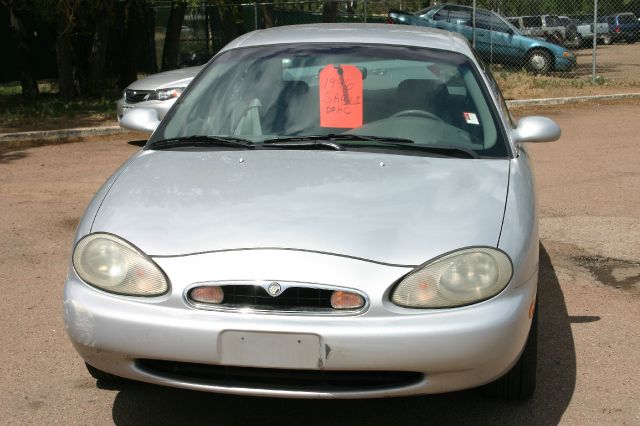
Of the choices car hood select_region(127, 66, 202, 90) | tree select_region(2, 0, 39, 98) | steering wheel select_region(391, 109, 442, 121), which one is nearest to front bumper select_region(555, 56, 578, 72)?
tree select_region(2, 0, 39, 98)

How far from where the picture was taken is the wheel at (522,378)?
3.89 m

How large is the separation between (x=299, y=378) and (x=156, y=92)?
8.88 m

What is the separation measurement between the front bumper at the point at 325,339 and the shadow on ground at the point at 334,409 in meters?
0.50

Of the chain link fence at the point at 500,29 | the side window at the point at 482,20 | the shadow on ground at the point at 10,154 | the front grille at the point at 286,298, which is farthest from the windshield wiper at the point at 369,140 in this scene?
the side window at the point at 482,20

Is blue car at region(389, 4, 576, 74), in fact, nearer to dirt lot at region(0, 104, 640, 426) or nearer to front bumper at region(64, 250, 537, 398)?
dirt lot at region(0, 104, 640, 426)

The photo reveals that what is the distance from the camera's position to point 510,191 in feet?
13.0

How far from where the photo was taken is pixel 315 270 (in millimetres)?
3350

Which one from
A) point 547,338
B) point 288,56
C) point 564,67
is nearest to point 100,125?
point 288,56

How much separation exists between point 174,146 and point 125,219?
94 cm

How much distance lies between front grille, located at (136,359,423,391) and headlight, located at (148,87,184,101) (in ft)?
28.3

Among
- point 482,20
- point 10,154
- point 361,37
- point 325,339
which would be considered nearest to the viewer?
point 325,339

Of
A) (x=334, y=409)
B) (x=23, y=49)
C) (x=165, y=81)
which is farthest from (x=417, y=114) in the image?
(x=23, y=49)

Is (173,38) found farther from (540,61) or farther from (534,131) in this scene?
(534,131)

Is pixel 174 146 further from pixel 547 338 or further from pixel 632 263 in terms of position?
pixel 632 263
